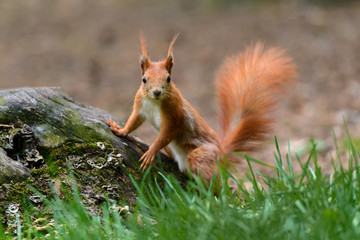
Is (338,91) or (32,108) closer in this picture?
(32,108)

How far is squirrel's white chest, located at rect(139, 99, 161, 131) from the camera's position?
273 cm

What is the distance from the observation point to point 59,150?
8.02ft

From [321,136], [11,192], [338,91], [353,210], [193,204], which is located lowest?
[11,192]

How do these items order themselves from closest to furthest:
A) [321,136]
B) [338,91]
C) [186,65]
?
1. [321,136]
2. [338,91]
3. [186,65]

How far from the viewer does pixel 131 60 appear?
271 inches

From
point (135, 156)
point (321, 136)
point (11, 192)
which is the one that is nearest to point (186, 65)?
point (321, 136)

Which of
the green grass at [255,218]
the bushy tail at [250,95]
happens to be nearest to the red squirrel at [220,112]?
the bushy tail at [250,95]

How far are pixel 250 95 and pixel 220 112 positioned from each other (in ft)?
0.82

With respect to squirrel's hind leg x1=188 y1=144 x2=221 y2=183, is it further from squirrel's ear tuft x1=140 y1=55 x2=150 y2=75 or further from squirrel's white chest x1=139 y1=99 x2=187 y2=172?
squirrel's ear tuft x1=140 y1=55 x2=150 y2=75

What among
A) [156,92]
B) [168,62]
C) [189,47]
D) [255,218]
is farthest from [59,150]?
[189,47]

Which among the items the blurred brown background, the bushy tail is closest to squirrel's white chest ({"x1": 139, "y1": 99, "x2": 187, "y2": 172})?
the bushy tail

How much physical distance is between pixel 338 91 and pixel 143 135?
2.52 metres

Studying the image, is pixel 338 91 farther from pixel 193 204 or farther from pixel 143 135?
pixel 193 204

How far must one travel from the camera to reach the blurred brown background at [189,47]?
5484mm
